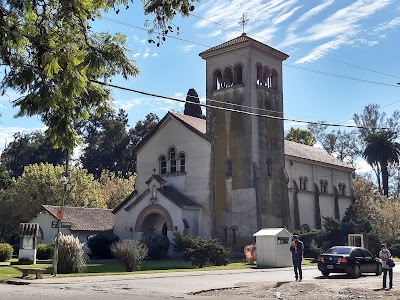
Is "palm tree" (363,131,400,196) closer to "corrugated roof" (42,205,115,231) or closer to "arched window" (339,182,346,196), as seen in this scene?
"arched window" (339,182,346,196)

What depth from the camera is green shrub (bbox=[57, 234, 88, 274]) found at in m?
24.5

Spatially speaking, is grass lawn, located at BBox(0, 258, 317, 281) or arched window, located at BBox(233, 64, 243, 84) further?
arched window, located at BBox(233, 64, 243, 84)

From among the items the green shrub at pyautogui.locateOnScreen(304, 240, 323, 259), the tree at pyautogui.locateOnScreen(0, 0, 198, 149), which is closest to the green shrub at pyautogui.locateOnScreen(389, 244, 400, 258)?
the green shrub at pyautogui.locateOnScreen(304, 240, 323, 259)

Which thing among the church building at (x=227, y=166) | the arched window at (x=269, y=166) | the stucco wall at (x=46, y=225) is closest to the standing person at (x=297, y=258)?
the church building at (x=227, y=166)

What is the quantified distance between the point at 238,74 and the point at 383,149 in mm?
34133

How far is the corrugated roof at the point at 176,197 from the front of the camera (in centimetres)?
3985

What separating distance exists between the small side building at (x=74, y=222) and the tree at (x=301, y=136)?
35.4 metres

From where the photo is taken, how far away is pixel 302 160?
47.1 metres

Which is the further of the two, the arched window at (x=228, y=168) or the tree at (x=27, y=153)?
the tree at (x=27, y=153)

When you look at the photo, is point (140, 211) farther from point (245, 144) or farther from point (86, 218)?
point (245, 144)

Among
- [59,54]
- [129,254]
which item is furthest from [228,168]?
[59,54]

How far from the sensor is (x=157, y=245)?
37.5 m

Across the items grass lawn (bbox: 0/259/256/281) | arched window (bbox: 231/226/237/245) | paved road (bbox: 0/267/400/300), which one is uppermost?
arched window (bbox: 231/226/237/245)

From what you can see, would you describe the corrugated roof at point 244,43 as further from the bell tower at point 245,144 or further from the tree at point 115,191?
the tree at point 115,191
